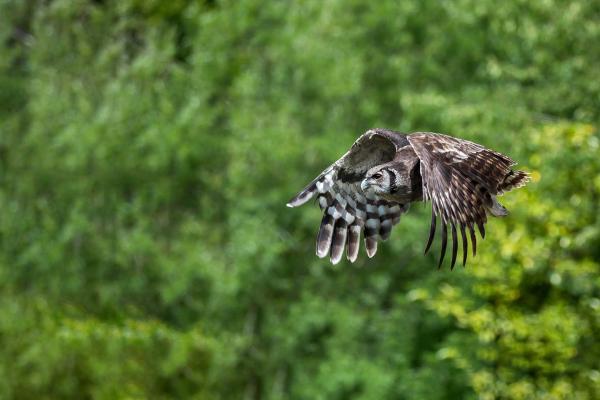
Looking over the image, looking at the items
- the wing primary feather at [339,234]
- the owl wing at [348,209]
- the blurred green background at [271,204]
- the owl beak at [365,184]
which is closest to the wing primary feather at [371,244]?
the owl wing at [348,209]

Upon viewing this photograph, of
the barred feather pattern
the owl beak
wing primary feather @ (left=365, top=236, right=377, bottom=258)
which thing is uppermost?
the owl beak

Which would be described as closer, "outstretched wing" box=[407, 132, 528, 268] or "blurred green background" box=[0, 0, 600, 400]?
"outstretched wing" box=[407, 132, 528, 268]

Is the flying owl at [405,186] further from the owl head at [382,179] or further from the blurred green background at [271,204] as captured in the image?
the blurred green background at [271,204]

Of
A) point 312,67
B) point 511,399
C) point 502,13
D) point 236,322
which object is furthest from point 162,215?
point 511,399

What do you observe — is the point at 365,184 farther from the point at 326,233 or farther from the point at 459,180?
the point at 459,180

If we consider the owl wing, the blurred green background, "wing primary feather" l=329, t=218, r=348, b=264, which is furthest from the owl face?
the blurred green background

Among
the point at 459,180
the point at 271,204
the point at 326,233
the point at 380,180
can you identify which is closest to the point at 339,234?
the point at 326,233

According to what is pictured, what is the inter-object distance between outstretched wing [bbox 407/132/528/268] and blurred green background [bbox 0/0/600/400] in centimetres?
454

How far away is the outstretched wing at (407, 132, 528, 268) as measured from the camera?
6578 mm

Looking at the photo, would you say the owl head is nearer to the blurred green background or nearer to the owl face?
the owl face

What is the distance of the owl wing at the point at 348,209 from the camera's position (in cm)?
795

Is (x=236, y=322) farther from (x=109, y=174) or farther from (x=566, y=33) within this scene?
(x=566, y=33)

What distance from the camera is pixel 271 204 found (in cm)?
1766

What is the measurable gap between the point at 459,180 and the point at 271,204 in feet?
35.9
